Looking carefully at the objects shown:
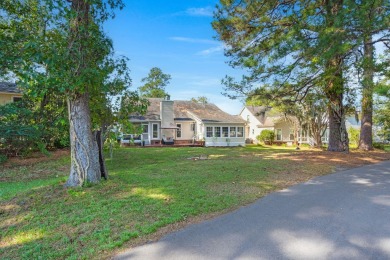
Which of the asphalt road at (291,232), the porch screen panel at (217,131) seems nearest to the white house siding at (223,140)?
the porch screen panel at (217,131)

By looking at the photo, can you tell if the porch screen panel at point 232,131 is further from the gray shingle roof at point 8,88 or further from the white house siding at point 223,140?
the gray shingle roof at point 8,88

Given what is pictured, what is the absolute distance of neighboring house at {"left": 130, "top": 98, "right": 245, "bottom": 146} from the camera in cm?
2748

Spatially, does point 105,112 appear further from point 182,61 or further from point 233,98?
point 182,61

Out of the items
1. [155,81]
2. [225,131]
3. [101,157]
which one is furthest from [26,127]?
[155,81]

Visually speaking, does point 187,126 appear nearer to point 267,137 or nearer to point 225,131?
point 225,131

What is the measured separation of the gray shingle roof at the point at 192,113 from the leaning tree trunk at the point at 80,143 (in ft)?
65.5

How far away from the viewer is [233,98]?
13750 millimetres

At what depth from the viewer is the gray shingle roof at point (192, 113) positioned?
2814 centimetres

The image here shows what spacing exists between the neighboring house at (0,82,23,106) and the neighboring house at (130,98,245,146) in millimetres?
10199

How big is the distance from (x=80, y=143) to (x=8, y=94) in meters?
16.3

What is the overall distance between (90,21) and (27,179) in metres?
5.94

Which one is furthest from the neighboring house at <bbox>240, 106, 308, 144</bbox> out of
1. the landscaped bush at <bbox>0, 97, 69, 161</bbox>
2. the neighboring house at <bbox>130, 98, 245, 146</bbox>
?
the landscaped bush at <bbox>0, 97, 69, 161</bbox>

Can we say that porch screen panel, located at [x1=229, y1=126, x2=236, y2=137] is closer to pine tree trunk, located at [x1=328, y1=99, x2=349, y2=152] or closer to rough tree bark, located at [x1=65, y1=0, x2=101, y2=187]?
pine tree trunk, located at [x1=328, y1=99, x2=349, y2=152]

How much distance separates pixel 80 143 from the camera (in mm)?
6793
